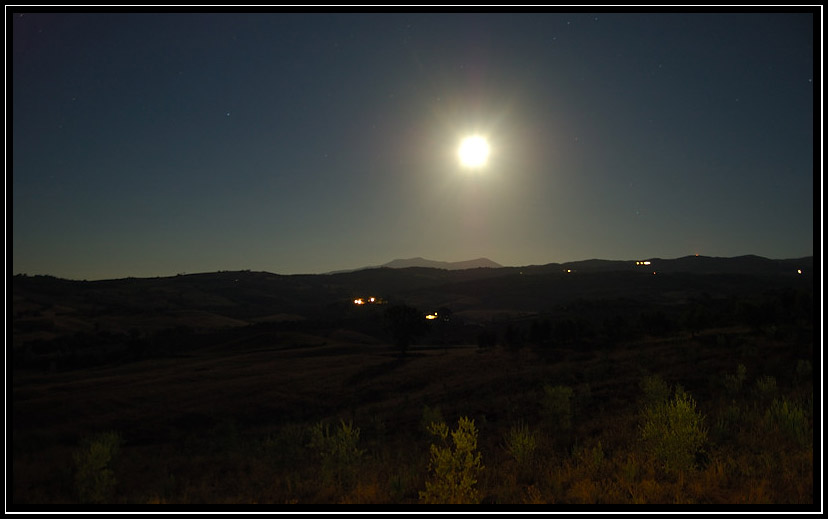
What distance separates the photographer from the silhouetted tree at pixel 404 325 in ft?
160

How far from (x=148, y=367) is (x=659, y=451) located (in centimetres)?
3751

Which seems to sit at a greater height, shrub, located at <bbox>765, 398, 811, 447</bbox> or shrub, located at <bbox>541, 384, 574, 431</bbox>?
shrub, located at <bbox>765, 398, 811, 447</bbox>

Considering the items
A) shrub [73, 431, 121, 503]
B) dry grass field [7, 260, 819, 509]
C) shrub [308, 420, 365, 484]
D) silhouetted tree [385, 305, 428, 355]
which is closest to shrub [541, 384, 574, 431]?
dry grass field [7, 260, 819, 509]

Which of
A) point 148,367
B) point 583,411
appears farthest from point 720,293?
point 148,367

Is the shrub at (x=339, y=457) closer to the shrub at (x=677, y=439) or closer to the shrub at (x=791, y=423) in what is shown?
the shrub at (x=677, y=439)

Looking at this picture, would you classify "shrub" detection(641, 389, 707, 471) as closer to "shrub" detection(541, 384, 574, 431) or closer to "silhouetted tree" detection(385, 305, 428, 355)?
"shrub" detection(541, 384, 574, 431)

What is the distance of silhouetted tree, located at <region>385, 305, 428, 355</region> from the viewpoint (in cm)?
4872

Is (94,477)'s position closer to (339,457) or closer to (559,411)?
(339,457)

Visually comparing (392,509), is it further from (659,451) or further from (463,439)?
(659,451)

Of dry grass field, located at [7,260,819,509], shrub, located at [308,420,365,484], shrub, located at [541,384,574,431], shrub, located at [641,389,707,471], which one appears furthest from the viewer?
shrub, located at [541,384,574,431]

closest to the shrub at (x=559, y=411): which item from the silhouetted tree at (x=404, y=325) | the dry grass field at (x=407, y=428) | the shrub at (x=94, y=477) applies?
the dry grass field at (x=407, y=428)

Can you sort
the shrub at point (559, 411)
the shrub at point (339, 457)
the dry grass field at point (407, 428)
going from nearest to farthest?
the dry grass field at point (407, 428), the shrub at point (339, 457), the shrub at point (559, 411)

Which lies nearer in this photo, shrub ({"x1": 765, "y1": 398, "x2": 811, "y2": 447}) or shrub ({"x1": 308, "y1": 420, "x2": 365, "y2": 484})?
shrub ({"x1": 765, "y1": 398, "x2": 811, "y2": 447})

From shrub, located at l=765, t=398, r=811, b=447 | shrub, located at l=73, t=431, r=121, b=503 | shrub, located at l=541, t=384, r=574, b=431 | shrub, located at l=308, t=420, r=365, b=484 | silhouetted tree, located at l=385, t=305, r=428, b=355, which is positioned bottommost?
silhouetted tree, located at l=385, t=305, r=428, b=355
